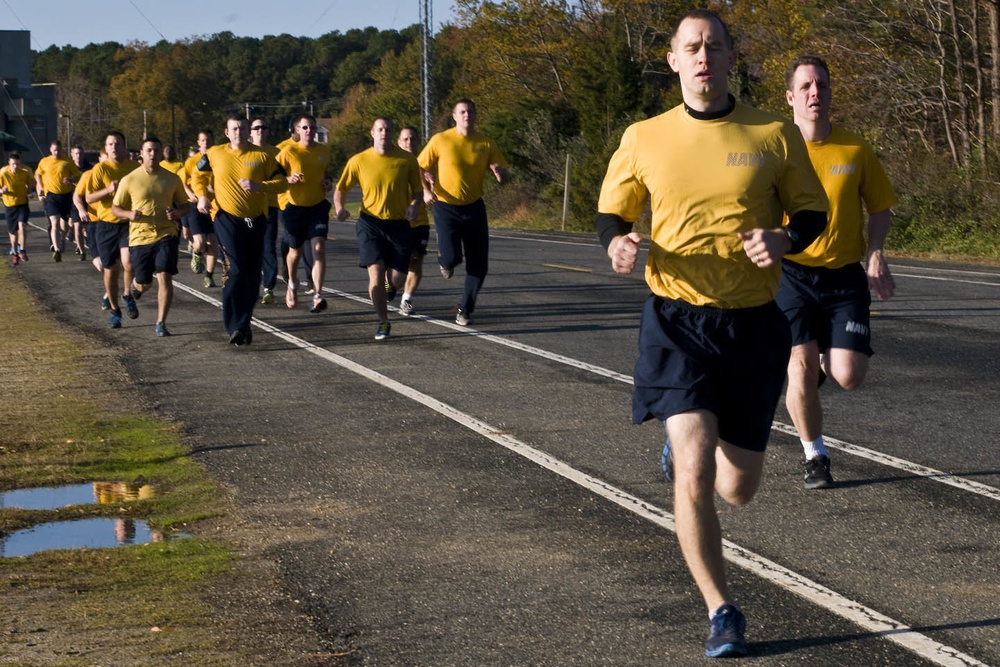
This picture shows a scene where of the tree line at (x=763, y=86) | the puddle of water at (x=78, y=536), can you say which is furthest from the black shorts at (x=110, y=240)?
the tree line at (x=763, y=86)

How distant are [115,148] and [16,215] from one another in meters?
12.3

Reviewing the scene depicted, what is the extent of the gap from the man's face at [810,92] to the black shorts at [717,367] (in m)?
2.44

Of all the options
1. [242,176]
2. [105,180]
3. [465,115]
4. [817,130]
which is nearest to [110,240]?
[105,180]

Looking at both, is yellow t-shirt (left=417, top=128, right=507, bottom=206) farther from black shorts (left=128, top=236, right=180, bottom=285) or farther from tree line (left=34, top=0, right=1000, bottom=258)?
tree line (left=34, top=0, right=1000, bottom=258)

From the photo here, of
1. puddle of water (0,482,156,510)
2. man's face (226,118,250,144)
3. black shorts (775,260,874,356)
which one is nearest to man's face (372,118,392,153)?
man's face (226,118,250,144)

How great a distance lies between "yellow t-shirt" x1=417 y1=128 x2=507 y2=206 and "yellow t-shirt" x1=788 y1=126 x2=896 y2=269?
785 cm

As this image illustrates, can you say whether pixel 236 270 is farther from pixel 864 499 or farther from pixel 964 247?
pixel 964 247

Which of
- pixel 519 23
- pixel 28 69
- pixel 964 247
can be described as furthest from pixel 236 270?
pixel 28 69

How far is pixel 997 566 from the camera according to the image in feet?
→ 19.7

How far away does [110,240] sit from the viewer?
1625 cm

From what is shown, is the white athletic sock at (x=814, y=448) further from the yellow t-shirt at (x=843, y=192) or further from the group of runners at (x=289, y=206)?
the group of runners at (x=289, y=206)

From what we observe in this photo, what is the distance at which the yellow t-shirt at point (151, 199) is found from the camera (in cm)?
1479

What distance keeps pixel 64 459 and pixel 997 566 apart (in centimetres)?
520

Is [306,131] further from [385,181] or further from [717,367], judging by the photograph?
[717,367]
